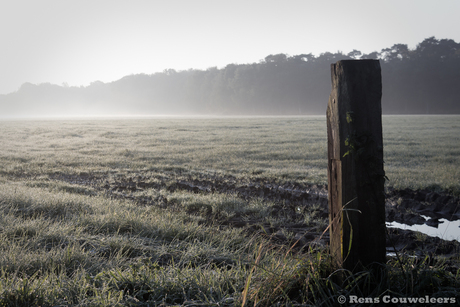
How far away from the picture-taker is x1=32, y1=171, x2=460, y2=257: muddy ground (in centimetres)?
414

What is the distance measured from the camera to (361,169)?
231 cm

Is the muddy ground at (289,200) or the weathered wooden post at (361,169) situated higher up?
the weathered wooden post at (361,169)

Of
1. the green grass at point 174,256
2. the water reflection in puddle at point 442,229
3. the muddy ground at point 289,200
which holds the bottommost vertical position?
the water reflection in puddle at point 442,229

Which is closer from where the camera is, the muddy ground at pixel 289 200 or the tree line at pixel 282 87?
A: the muddy ground at pixel 289 200

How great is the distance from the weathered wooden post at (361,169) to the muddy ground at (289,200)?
603mm

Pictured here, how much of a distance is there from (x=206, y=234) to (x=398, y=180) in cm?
542

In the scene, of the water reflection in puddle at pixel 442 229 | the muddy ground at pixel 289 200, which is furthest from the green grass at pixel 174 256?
the water reflection in puddle at pixel 442 229

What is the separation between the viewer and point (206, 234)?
403cm

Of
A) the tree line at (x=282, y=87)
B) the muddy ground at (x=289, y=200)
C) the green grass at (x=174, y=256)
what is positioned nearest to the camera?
the green grass at (x=174, y=256)

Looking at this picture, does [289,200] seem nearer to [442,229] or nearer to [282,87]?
[442,229]

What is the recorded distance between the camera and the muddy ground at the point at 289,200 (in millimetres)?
4137

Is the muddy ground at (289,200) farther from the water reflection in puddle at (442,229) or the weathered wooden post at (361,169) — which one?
the weathered wooden post at (361,169)

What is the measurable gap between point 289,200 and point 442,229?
103 inches

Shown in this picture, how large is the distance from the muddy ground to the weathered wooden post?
603 millimetres
